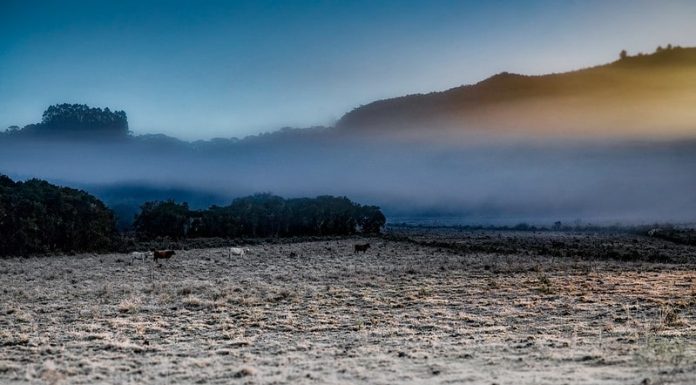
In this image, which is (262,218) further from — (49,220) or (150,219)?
(49,220)

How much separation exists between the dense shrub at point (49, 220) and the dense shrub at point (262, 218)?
18012 mm

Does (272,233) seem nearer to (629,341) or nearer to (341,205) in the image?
(341,205)

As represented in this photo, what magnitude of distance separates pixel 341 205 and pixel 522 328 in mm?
101115

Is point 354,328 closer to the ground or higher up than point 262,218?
closer to the ground

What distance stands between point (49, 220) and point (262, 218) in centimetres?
4537

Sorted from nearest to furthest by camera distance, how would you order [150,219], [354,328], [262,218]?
[354,328], [150,219], [262,218]

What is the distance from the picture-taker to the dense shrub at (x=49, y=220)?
64.6 m

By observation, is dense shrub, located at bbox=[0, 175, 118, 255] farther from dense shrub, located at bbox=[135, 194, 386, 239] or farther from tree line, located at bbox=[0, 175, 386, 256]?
dense shrub, located at bbox=[135, 194, 386, 239]

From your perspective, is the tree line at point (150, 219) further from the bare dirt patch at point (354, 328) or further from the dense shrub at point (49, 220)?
the bare dirt patch at point (354, 328)

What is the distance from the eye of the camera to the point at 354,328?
19.2 meters

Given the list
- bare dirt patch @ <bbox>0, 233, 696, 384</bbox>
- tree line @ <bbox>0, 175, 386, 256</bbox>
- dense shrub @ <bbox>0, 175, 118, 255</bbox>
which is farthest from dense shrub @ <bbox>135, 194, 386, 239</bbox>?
bare dirt patch @ <bbox>0, 233, 696, 384</bbox>

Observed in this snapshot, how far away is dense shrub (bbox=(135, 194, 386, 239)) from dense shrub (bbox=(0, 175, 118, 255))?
18.0 metres

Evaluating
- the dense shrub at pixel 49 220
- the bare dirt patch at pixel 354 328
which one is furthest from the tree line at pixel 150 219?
the bare dirt patch at pixel 354 328

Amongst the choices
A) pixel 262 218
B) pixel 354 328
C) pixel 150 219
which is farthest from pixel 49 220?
pixel 354 328
